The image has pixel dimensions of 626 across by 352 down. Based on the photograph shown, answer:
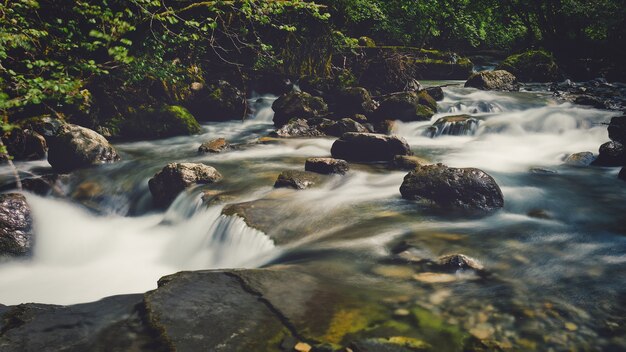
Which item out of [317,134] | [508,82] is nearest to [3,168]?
[317,134]

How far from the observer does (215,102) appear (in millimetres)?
15477

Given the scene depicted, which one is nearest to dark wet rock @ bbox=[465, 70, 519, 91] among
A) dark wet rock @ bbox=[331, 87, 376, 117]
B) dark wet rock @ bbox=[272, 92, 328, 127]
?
dark wet rock @ bbox=[331, 87, 376, 117]

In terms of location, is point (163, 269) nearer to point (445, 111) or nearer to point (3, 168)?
point (3, 168)

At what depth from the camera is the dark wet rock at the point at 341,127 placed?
43.3 ft

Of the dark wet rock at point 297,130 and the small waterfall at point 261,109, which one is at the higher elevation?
the small waterfall at point 261,109

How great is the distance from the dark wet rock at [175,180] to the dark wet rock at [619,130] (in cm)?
907

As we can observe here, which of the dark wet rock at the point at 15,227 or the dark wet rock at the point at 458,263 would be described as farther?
the dark wet rock at the point at 15,227

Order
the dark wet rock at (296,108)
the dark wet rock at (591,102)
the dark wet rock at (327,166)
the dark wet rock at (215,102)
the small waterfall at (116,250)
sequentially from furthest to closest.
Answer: the dark wet rock at (215,102) → the dark wet rock at (296,108) → the dark wet rock at (591,102) → the dark wet rock at (327,166) → the small waterfall at (116,250)

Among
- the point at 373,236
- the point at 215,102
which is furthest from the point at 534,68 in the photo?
the point at 373,236

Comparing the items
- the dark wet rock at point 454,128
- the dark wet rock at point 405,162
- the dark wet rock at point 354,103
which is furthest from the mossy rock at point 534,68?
the dark wet rock at point 405,162

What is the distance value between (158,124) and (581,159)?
11.7 metres

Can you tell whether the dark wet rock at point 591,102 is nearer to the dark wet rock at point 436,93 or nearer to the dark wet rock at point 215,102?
the dark wet rock at point 436,93

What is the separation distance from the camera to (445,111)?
15.8 meters

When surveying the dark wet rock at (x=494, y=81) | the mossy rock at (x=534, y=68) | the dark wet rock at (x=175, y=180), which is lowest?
the dark wet rock at (x=175, y=180)
